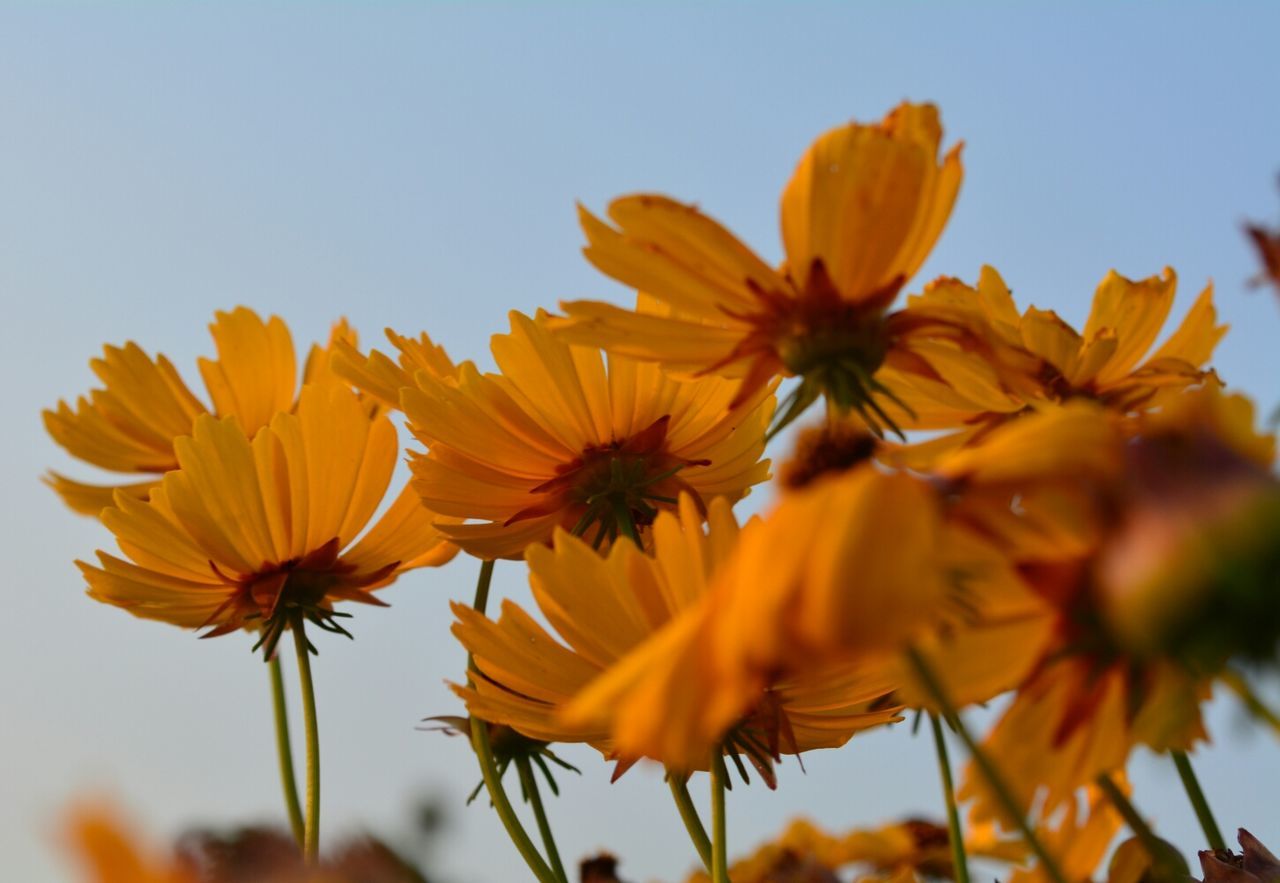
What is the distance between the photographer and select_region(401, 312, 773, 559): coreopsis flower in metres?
1.11

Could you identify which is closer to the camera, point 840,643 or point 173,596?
point 840,643

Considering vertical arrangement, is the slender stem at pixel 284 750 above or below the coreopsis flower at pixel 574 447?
below

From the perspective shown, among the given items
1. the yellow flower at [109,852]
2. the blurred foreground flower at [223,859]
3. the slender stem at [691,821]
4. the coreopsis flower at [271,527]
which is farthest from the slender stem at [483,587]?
the yellow flower at [109,852]

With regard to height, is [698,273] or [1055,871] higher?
[698,273]

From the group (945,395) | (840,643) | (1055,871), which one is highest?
(945,395)

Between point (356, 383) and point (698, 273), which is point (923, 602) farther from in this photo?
point (356, 383)

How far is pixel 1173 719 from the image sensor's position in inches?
22.1

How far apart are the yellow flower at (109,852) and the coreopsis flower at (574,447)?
0.71m

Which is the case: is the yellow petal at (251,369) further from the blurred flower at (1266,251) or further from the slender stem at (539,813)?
the blurred flower at (1266,251)

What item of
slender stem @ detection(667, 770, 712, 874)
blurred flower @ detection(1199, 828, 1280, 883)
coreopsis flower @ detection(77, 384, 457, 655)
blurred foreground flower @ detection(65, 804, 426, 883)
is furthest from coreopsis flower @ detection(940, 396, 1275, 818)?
coreopsis flower @ detection(77, 384, 457, 655)

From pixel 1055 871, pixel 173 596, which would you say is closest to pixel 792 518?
pixel 1055 871

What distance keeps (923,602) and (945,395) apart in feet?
1.86

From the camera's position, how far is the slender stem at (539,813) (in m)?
1.18

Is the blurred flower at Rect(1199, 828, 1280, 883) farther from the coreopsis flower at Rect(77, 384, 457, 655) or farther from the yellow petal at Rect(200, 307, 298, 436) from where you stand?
the yellow petal at Rect(200, 307, 298, 436)
